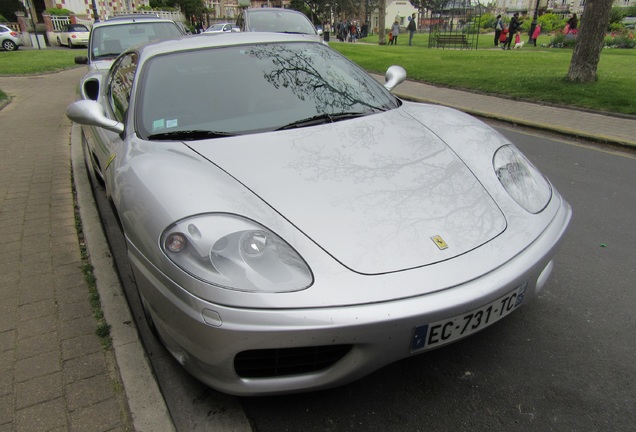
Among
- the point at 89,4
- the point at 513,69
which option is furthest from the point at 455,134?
the point at 89,4

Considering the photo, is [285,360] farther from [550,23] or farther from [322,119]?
[550,23]

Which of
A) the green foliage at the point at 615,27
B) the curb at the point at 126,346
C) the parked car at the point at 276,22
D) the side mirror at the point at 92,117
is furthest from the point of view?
the green foliage at the point at 615,27

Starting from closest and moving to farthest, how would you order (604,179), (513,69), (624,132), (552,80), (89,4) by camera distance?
(604,179), (624,132), (552,80), (513,69), (89,4)

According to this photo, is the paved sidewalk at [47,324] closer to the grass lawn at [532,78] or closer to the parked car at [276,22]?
the parked car at [276,22]

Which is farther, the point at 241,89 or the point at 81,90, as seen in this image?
the point at 81,90

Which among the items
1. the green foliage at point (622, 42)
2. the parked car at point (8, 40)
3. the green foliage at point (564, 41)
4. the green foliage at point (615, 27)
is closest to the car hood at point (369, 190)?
the green foliage at point (564, 41)

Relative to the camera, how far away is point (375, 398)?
1970mm

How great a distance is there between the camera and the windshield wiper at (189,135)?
7.89 feet

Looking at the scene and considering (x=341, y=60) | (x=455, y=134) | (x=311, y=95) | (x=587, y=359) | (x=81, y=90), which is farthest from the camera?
(x=81, y=90)

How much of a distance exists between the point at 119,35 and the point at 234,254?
750 centimetres

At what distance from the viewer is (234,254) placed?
1707mm

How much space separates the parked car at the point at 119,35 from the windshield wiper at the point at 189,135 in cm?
576

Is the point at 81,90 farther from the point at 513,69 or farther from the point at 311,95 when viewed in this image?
the point at 513,69

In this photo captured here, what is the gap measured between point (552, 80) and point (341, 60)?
802 cm
